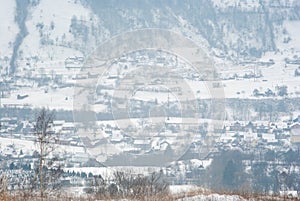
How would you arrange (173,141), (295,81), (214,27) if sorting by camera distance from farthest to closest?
(214,27), (295,81), (173,141)

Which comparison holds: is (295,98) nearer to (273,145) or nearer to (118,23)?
(273,145)

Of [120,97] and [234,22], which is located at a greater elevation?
[234,22]

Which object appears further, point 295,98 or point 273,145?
point 295,98

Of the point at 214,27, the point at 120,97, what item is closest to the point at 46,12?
the point at 214,27

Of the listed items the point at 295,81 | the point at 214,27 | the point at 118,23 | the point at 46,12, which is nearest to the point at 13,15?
the point at 46,12

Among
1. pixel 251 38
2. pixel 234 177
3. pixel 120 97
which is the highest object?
pixel 251 38

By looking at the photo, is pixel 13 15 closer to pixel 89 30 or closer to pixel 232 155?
pixel 89 30

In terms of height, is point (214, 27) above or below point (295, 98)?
above

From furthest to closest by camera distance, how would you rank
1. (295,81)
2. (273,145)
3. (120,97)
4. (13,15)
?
1. (13,15)
2. (295,81)
3. (120,97)
4. (273,145)

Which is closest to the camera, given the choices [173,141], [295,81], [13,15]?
[173,141]
